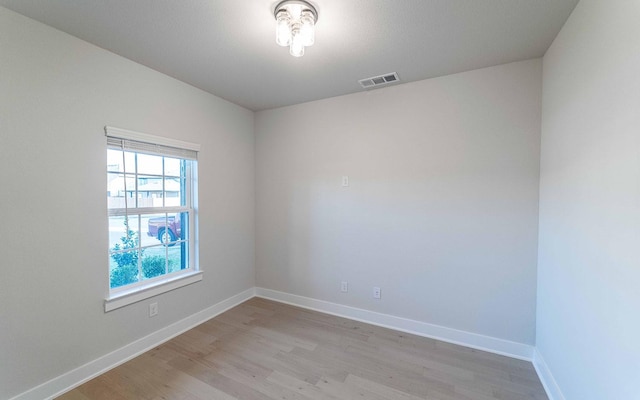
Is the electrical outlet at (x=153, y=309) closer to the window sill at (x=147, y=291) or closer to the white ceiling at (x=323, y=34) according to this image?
the window sill at (x=147, y=291)

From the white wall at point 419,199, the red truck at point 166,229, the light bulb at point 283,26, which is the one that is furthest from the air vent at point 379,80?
the red truck at point 166,229

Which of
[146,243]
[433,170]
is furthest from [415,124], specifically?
[146,243]

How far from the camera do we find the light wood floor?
189 centimetres

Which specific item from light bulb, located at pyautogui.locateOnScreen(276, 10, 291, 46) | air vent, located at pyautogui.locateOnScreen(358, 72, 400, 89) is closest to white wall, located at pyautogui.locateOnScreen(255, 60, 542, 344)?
air vent, located at pyautogui.locateOnScreen(358, 72, 400, 89)

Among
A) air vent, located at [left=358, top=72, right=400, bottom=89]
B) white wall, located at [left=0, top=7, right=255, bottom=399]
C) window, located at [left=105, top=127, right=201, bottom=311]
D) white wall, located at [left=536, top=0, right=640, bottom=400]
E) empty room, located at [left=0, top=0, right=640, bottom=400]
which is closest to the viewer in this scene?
white wall, located at [left=536, top=0, right=640, bottom=400]

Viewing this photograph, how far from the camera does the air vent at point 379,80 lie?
2.54 metres

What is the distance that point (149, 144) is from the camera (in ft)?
7.96

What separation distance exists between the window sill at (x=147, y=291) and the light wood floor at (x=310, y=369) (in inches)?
19.2

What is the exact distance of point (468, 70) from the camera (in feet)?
7.93

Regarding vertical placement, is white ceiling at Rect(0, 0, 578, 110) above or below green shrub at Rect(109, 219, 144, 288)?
above

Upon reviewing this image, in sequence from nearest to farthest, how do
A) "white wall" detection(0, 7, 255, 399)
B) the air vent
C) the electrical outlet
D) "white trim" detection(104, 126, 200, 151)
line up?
"white wall" detection(0, 7, 255, 399) < "white trim" detection(104, 126, 200, 151) < the electrical outlet < the air vent

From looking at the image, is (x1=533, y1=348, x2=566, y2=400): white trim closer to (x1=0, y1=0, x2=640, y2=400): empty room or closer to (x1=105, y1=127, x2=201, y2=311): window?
(x1=0, y1=0, x2=640, y2=400): empty room

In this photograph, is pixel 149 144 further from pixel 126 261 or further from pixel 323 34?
pixel 323 34

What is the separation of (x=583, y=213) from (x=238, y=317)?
3149mm
